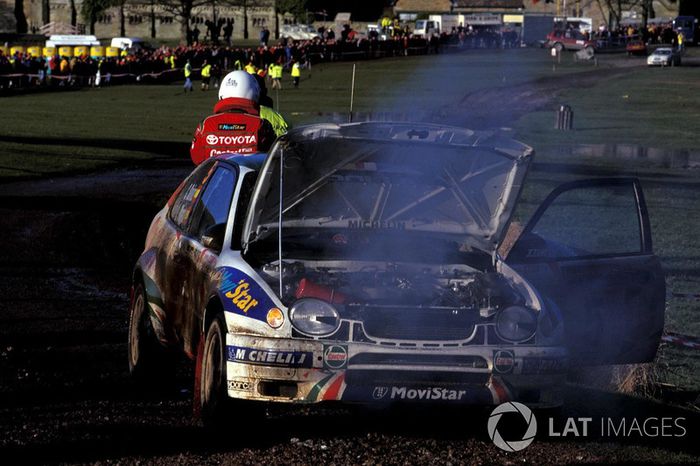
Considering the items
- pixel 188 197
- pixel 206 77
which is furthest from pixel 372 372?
Result: pixel 206 77

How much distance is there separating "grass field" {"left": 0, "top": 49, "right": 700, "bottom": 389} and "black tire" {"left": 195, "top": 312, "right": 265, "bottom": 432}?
3161 mm

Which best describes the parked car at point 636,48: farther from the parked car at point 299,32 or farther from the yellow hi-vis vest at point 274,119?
the yellow hi-vis vest at point 274,119

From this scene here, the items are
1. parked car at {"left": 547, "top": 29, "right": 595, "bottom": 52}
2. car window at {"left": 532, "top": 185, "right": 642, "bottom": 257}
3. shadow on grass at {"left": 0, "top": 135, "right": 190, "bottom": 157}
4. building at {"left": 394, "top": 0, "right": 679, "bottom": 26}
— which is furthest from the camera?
building at {"left": 394, "top": 0, "right": 679, "bottom": 26}

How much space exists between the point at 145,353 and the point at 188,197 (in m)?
1.03

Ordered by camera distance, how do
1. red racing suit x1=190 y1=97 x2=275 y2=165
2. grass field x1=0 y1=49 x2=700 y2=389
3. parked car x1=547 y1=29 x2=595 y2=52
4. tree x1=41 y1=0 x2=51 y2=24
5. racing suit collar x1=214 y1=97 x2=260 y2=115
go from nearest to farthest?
red racing suit x1=190 y1=97 x2=275 y2=165, racing suit collar x1=214 y1=97 x2=260 y2=115, grass field x1=0 y1=49 x2=700 y2=389, parked car x1=547 y1=29 x2=595 y2=52, tree x1=41 y1=0 x2=51 y2=24

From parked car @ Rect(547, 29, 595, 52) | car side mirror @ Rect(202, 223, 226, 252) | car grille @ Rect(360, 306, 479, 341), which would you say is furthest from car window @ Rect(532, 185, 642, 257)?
parked car @ Rect(547, 29, 595, 52)

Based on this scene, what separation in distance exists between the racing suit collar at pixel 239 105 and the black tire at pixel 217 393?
4.66 m

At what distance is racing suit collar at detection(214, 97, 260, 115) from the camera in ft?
36.6

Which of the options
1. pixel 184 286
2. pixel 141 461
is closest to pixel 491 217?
pixel 184 286

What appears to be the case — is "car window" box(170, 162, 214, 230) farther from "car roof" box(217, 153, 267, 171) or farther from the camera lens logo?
the camera lens logo

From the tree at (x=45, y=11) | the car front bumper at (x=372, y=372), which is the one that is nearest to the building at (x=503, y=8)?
the tree at (x=45, y=11)

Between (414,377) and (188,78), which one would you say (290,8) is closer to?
(188,78)

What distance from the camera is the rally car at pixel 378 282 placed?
6.29 meters

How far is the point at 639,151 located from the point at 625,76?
3380 cm
